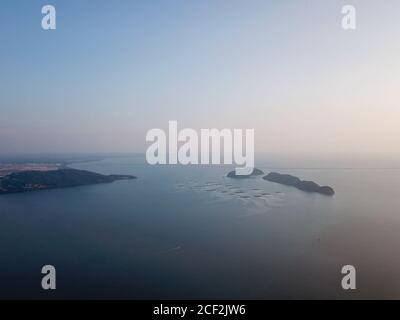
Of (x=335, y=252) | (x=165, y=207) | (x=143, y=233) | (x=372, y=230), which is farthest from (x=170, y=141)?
(x=372, y=230)

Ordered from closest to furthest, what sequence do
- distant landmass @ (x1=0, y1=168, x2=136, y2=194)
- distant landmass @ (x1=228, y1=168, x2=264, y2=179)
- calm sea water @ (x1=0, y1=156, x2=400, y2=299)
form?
calm sea water @ (x1=0, y1=156, x2=400, y2=299) → distant landmass @ (x1=228, y1=168, x2=264, y2=179) → distant landmass @ (x1=0, y1=168, x2=136, y2=194)

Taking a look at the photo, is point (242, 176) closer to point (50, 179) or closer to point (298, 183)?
point (298, 183)

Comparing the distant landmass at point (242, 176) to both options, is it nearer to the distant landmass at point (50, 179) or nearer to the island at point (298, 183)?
the island at point (298, 183)

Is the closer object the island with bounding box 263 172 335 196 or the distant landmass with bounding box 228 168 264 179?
the distant landmass with bounding box 228 168 264 179

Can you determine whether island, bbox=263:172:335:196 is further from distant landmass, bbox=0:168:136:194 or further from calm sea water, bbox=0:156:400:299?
distant landmass, bbox=0:168:136:194

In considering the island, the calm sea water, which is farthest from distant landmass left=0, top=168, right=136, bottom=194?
the island

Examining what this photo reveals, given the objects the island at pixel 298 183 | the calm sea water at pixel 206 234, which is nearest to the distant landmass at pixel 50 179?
the calm sea water at pixel 206 234
